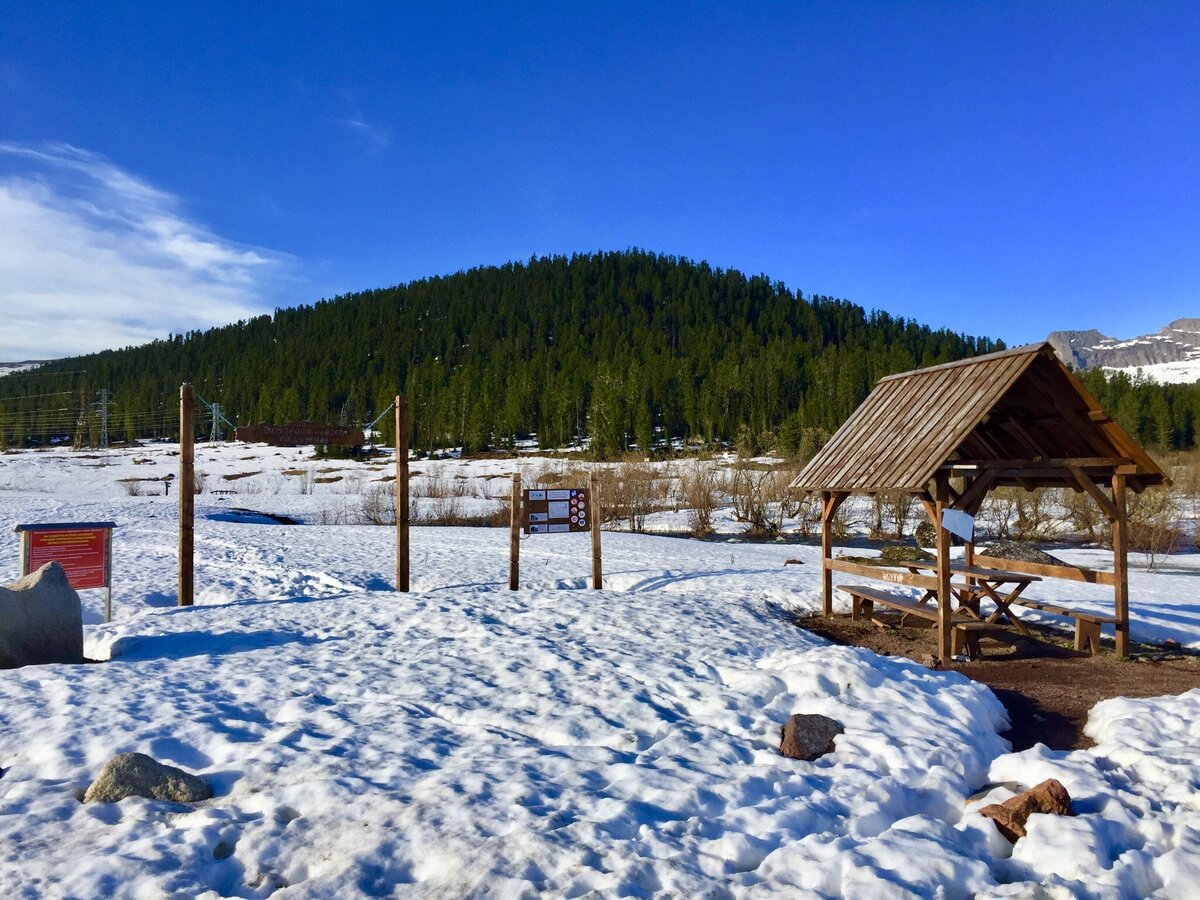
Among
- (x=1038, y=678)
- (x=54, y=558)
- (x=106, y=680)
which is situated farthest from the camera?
(x=54, y=558)

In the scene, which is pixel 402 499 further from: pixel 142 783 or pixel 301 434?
pixel 142 783

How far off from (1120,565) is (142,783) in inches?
422

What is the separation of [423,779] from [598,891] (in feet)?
5.35

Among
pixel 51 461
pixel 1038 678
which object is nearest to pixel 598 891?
pixel 1038 678

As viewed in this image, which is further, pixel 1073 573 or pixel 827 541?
pixel 827 541

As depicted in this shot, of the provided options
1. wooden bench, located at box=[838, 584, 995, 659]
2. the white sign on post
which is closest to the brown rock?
the white sign on post

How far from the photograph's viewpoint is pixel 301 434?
1188cm

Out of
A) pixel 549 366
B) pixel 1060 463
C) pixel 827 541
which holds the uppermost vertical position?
pixel 549 366

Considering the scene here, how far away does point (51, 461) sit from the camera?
211 ft

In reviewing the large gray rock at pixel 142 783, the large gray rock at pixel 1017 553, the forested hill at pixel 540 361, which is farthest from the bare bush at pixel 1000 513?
the forested hill at pixel 540 361

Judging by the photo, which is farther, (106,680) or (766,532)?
(766,532)

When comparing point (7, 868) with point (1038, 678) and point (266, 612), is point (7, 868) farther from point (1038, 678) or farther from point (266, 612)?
point (1038, 678)

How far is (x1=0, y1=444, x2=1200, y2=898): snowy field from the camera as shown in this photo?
3.89 m

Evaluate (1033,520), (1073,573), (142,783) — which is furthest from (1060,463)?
(1033,520)
